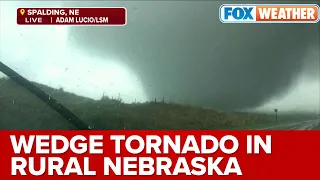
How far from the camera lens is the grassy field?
136 inches

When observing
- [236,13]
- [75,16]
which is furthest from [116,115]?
[236,13]

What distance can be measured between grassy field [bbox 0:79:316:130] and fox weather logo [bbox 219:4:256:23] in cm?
67

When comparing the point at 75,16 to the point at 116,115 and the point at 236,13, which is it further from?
the point at 236,13

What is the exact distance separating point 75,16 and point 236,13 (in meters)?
1.16

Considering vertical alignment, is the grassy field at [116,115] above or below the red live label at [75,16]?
below

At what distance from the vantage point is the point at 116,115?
3480mm

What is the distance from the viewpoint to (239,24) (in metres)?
3.48

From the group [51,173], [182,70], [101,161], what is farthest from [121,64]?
[51,173]

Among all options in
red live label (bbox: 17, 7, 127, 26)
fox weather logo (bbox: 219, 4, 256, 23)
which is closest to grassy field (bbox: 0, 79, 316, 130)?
red live label (bbox: 17, 7, 127, 26)

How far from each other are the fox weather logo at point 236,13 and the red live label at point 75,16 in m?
0.71

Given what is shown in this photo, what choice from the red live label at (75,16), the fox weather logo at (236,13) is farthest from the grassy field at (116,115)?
the fox weather logo at (236,13)

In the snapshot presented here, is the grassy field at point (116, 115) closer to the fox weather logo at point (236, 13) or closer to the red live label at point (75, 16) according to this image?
the red live label at point (75, 16)

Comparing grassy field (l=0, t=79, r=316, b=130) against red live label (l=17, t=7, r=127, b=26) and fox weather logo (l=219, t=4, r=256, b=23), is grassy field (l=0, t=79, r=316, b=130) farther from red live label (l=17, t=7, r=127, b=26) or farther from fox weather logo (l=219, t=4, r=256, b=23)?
fox weather logo (l=219, t=4, r=256, b=23)

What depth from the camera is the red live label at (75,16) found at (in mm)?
3492
